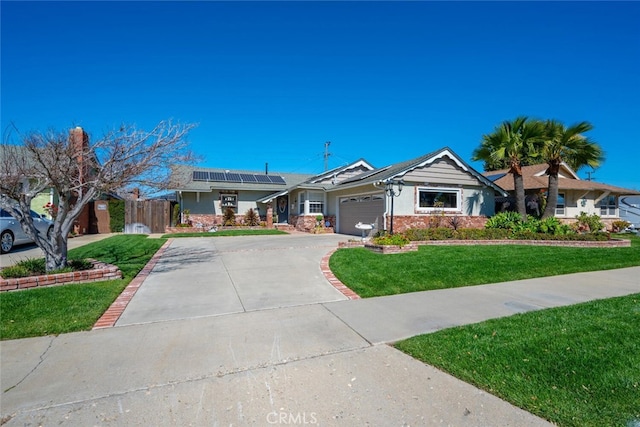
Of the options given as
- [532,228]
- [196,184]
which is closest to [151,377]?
[532,228]

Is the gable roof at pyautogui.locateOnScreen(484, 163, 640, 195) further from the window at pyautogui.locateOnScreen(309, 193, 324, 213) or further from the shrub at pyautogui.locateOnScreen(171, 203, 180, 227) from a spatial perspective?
the shrub at pyautogui.locateOnScreen(171, 203, 180, 227)

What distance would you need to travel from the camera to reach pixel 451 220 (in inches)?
596

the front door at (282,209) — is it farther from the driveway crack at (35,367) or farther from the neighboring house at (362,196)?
the driveway crack at (35,367)

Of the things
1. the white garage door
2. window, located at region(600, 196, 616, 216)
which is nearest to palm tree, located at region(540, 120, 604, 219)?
window, located at region(600, 196, 616, 216)

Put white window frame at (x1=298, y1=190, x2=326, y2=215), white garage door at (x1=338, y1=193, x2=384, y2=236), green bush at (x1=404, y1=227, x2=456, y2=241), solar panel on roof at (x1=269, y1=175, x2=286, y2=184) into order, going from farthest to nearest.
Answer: solar panel on roof at (x1=269, y1=175, x2=286, y2=184) → white window frame at (x1=298, y1=190, x2=326, y2=215) → white garage door at (x1=338, y1=193, x2=384, y2=236) → green bush at (x1=404, y1=227, x2=456, y2=241)

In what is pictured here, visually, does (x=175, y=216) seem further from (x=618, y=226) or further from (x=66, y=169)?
(x=618, y=226)

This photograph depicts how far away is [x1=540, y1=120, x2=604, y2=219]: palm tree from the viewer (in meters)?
14.5

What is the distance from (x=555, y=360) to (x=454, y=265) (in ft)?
15.7

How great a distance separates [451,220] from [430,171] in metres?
2.54

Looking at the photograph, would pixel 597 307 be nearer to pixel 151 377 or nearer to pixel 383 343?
pixel 383 343

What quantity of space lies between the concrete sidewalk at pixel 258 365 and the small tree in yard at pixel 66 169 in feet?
7.45

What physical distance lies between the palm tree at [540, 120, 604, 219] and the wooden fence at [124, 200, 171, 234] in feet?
66.3

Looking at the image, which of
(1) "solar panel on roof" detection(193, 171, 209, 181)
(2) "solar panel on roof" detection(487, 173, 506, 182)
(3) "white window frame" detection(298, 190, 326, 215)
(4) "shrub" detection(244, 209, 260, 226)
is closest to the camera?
(3) "white window frame" detection(298, 190, 326, 215)

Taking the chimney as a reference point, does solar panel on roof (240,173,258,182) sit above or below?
above
